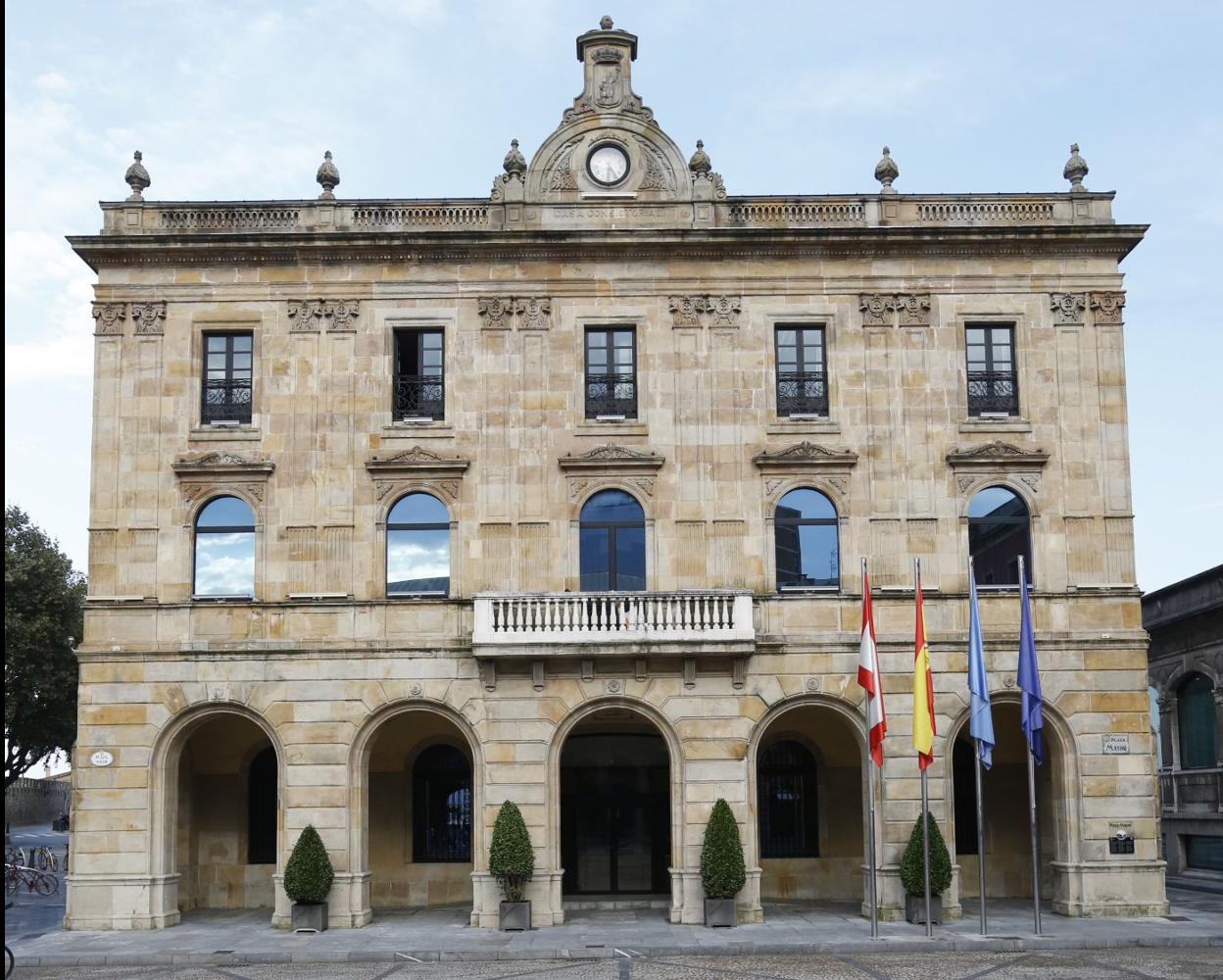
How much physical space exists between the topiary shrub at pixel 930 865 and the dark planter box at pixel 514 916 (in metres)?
7.39

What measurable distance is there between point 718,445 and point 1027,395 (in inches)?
267

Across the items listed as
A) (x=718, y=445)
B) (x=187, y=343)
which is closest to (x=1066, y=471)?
(x=718, y=445)

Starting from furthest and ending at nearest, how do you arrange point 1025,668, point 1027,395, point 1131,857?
1. point 1027,395
2. point 1131,857
3. point 1025,668

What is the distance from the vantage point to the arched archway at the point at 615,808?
31891 millimetres

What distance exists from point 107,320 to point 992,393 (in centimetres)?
1927

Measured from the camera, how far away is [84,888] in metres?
28.0

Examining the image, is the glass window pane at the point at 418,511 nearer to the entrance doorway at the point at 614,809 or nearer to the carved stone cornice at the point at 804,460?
the entrance doorway at the point at 614,809

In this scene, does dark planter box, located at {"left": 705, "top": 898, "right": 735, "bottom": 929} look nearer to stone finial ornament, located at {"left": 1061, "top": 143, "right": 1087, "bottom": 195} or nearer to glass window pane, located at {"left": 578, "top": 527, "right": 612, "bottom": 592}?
glass window pane, located at {"left": 578, "top": 527, "right": 612, "bottom": 592}

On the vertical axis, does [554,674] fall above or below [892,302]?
below

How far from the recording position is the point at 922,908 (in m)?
27.2

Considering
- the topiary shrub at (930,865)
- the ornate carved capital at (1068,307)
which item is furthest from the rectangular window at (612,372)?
the topiary shrub at (930,865)

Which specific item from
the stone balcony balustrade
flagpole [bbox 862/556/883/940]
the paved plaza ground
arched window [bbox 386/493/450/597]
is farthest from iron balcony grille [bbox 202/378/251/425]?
flagpole [bbox 862/556/883/940]

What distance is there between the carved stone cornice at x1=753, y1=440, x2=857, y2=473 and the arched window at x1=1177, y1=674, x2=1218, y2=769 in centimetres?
1455

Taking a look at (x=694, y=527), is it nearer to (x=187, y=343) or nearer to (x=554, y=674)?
(x=554, y=674)
